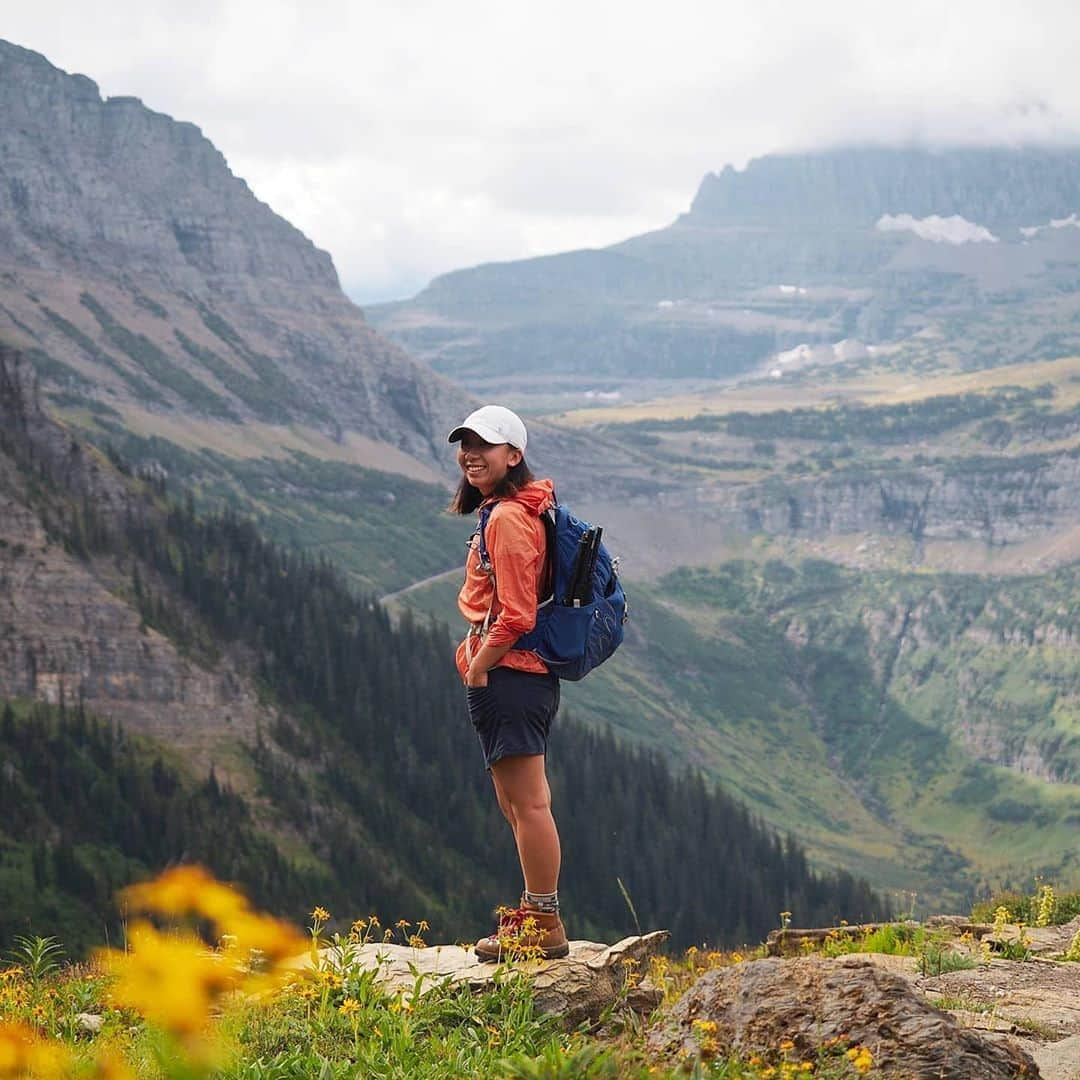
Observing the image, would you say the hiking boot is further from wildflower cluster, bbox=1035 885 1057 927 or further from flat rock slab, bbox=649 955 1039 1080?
wildflower cluster, bbox=1035 885 1057 927

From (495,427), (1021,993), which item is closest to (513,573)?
(495,427)

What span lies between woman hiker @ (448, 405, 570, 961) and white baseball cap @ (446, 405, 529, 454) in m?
0.01

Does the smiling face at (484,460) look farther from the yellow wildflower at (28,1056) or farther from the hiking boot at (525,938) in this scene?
the yellow wildflower at (28,1056)

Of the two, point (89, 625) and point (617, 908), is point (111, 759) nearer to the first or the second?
point (89, 625)

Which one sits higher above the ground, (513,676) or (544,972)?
(513,676)

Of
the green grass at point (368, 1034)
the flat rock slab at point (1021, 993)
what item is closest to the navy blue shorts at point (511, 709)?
the green grass at point (368, 1034)

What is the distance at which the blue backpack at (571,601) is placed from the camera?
14492 mm

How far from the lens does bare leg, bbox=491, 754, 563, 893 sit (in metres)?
14.9

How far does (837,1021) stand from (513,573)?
5.22 meters

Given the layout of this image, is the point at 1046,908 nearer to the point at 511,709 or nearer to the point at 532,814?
the point at 532,814

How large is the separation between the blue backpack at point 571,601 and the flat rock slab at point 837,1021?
3589mm

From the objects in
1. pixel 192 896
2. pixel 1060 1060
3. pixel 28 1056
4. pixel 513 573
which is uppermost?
pixel 513 573

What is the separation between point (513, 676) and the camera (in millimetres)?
14680

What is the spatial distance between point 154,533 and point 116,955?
188469mm
